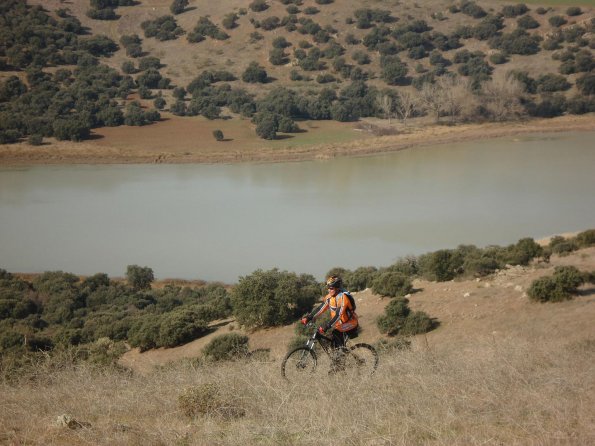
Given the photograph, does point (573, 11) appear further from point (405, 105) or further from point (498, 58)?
point (405, 105)

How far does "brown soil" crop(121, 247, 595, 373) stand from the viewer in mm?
12203

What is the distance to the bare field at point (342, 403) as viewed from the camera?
18.6 feet

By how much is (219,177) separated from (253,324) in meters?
27.7

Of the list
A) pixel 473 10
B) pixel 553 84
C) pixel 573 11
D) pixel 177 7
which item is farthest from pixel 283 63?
pixel 573 11

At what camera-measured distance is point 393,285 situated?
1644cm

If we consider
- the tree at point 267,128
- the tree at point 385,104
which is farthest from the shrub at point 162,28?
the tree at point 267,128

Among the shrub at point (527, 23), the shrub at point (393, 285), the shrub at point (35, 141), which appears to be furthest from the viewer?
the shrub at point (527, 23)

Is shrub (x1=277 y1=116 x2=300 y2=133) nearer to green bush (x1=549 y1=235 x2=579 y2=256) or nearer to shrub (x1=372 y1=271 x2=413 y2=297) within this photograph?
green bush (x1=549 y1=235 x2=579 y2=256)

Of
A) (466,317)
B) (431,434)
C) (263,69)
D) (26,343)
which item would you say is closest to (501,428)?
(431,434)

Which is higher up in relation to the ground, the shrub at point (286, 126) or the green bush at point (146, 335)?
the shrub at point (286, 126)

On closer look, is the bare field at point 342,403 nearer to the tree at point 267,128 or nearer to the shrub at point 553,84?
the tree at point 267,128

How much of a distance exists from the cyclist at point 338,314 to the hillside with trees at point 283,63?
46198 mm

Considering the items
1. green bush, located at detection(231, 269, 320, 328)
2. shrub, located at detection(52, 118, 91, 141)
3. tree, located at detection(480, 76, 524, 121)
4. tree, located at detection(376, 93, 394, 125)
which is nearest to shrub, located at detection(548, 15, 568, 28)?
tree, located at detection(480, 76, 524, 121)

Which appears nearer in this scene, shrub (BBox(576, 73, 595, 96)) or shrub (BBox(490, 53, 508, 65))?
shrub (BBox(576, 73, 595, 96))
